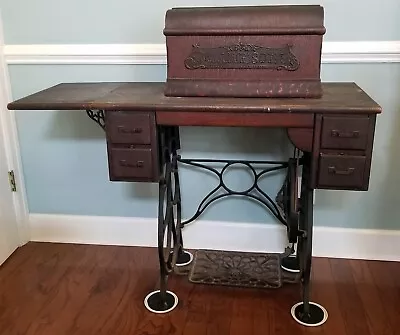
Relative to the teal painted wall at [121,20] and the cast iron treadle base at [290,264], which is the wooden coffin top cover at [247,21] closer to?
the teal painted wall at [121,20]

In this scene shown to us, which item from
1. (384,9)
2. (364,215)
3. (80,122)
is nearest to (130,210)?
(80,122)

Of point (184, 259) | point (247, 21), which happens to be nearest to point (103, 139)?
point (184, 259)

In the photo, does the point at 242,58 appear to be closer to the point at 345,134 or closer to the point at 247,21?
the point at 247,21

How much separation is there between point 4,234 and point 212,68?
49.8 inches

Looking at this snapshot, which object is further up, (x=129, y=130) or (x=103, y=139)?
(x=129, y=130)

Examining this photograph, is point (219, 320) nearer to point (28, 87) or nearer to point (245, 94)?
point (245, 94)

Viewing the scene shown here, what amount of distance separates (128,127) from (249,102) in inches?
16.4

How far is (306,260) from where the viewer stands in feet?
5.80

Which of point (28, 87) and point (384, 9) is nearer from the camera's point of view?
point (384, 9)

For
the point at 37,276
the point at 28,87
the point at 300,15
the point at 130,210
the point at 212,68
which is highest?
the point at 300,15

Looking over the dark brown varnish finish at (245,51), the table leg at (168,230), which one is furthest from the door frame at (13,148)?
the dark brown varnish finish at (245,51)

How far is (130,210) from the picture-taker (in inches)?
90.7

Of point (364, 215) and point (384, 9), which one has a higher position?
point (384, 9)

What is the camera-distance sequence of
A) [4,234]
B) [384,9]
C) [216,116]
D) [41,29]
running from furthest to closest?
[4,234] → [41,29] → [384,9] → [216,116]
